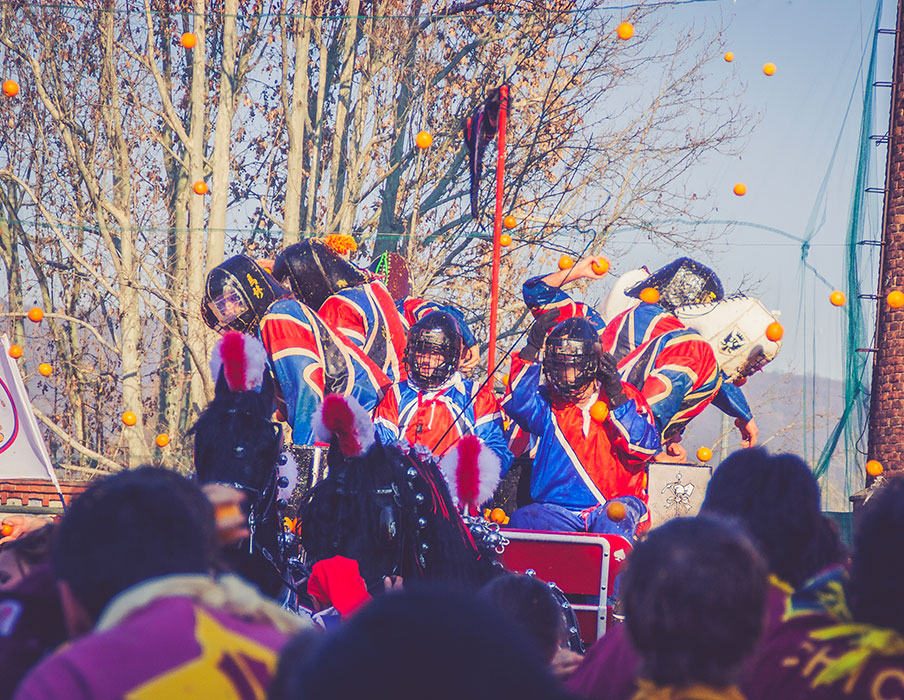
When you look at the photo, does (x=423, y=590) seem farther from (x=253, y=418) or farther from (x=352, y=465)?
(x=253, y=418)

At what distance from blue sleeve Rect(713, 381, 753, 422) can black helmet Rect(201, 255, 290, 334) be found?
10.4ft

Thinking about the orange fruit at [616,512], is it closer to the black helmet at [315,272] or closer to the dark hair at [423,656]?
the black helmet at [315,272]

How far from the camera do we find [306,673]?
121 centimetres

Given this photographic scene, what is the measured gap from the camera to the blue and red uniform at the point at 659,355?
6.61 m

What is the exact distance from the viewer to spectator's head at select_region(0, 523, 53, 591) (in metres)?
2.30

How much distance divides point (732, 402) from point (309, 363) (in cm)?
296

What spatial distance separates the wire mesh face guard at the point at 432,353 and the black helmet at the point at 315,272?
140 centimetres

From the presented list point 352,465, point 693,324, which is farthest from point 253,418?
point 693,324

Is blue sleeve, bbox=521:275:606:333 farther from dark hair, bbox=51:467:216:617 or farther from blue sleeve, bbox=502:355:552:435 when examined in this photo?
dark hair, bbox=51:467:216:617

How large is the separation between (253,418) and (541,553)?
1.74 metres

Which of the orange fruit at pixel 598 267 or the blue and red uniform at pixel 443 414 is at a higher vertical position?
the orange fruit at pixel 598 267

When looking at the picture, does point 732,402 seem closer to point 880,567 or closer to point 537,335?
point 537,335

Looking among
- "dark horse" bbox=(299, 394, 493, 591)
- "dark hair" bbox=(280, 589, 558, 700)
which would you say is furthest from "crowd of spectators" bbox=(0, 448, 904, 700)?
"dark horse" bbox=(299, 394, 493, 591)

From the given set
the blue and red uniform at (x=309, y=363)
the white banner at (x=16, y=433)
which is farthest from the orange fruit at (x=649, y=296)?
the white banner at (x=16, y=433)
